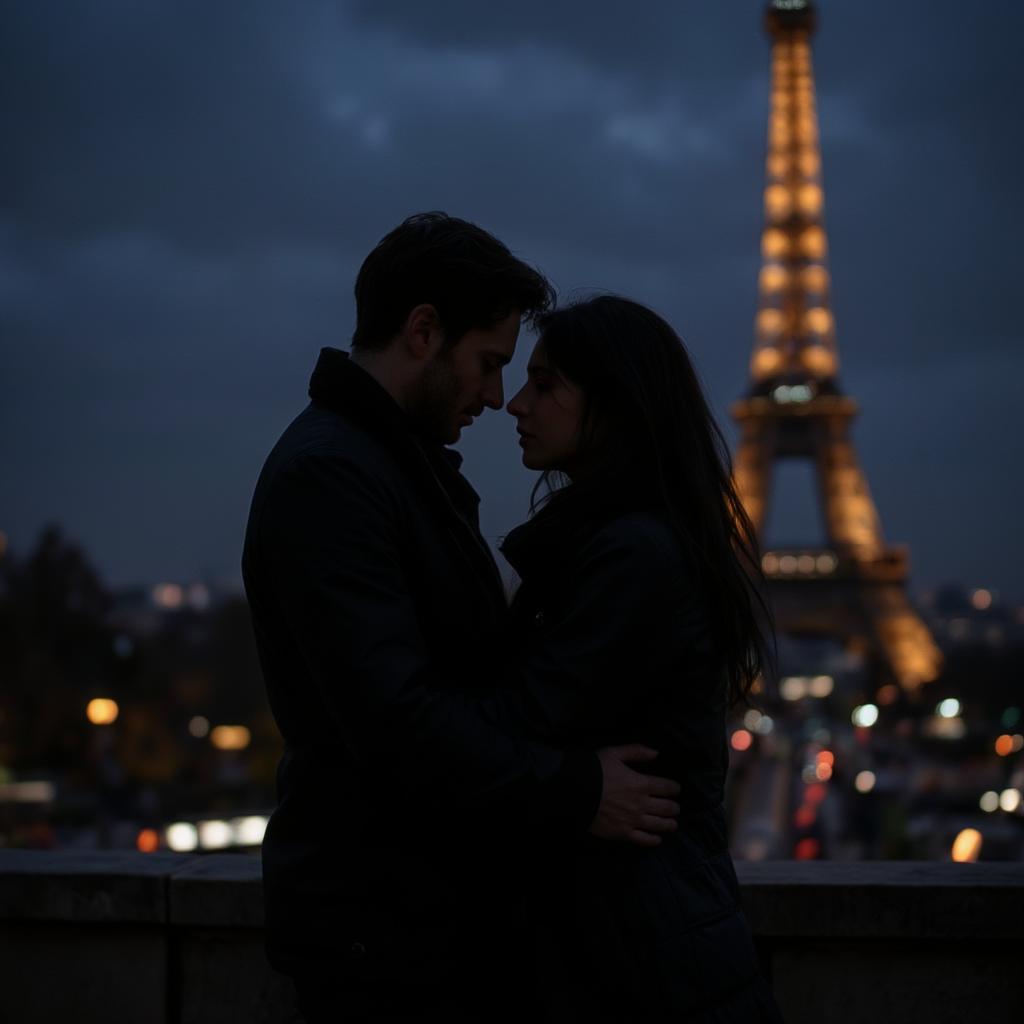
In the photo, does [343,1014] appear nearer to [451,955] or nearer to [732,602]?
[451,955]

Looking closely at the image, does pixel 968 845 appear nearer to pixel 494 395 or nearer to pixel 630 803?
pixel 494 395

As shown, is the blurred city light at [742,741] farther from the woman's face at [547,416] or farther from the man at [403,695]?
the man at [403,695]

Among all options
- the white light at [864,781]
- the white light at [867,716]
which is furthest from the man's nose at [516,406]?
the white light at [867,716]

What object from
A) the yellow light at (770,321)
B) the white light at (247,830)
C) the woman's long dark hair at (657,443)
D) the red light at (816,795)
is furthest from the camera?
the yellow light at (770,321)

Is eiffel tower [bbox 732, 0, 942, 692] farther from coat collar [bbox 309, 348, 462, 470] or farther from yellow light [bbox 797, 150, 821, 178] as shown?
coat collar [bbox 309, 348, 462, 470]

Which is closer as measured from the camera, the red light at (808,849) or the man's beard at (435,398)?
the man's beard at (435,398)

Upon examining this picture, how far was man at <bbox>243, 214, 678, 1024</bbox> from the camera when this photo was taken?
9.58 feet

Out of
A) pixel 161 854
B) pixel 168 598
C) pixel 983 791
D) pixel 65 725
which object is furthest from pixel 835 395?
pixel 168 598

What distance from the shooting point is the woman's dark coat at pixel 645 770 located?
2979mm

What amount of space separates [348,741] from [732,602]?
0.80 m

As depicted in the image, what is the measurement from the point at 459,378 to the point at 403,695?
2.43 ft

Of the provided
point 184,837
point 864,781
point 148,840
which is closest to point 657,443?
point 184,837

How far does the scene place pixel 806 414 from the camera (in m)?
59.8

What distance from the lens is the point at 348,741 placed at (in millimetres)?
2961
